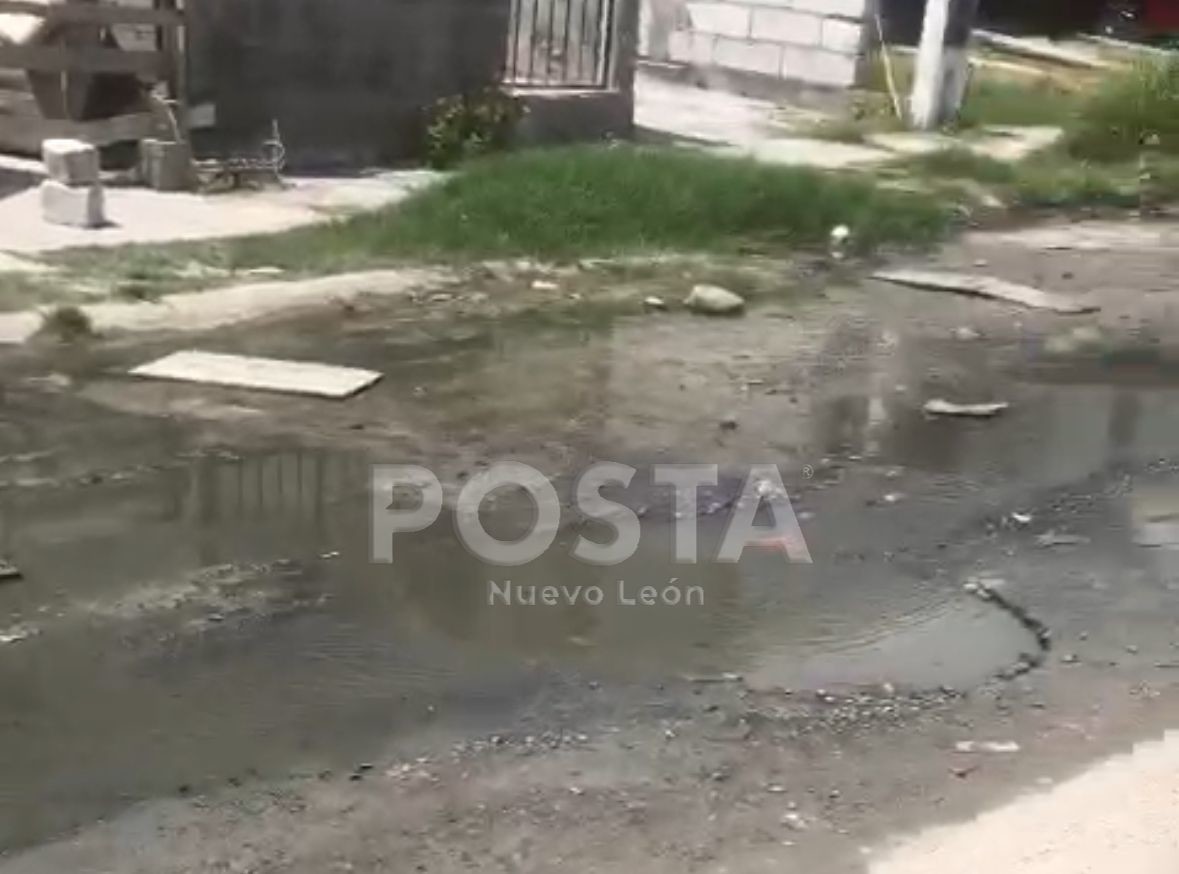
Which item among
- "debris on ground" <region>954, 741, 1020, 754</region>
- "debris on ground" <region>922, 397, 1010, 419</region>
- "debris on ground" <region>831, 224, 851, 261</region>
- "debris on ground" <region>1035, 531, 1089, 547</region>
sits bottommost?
"debris on ground" <region>954, 741, 1020, 754</region>

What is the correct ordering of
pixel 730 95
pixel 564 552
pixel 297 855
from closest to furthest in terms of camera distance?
pixel 297 855
pixel 564 552
pixel 730 95

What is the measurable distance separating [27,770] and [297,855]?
733mm

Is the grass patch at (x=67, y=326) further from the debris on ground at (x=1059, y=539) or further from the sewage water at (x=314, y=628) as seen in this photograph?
the debris on ground at (x=1059, y=539)

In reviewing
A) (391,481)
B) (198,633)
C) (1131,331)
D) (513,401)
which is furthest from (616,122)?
(198,633)

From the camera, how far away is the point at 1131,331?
905 centimetres

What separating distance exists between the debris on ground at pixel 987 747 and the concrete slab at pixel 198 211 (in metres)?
5.78

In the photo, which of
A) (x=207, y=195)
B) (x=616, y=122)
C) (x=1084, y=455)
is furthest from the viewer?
(x=616, y=122)

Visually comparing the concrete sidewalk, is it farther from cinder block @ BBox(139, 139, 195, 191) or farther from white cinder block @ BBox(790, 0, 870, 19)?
white cinder block @ BBox(790, 0, 870, 19)

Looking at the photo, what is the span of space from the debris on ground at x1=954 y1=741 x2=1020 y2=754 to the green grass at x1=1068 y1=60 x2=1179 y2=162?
420 inches

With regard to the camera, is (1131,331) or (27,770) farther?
(1131,331)

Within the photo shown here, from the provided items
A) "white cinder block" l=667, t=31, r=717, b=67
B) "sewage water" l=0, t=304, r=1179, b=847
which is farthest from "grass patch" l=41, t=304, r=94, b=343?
"white cinder block" l=667, t=31, r=717, b=67

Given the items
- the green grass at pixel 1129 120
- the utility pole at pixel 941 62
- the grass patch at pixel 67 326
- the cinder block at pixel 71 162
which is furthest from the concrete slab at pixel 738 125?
the grass patch at pixel 67 326

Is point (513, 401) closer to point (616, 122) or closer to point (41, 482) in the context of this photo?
point (41, 482)

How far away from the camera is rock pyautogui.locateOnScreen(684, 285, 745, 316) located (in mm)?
8594
